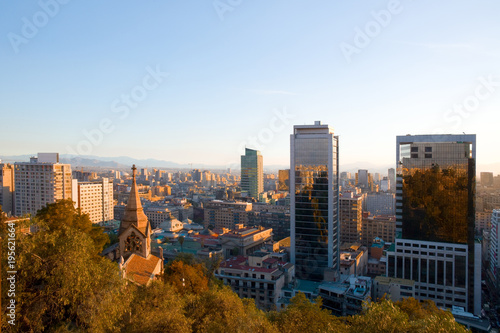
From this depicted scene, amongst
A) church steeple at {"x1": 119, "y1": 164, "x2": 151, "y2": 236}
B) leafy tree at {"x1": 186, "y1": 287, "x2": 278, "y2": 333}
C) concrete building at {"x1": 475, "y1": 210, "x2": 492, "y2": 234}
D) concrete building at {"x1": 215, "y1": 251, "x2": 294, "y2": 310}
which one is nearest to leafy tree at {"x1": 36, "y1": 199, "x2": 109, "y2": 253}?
church steeple at {"x1": 119, "y1": 164, "x2": 151, "y2": 236}

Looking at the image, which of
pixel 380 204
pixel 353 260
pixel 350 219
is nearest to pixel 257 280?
pixel 353 260

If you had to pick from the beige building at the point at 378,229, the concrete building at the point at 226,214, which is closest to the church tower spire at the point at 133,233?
the beige building at the point at 378,229

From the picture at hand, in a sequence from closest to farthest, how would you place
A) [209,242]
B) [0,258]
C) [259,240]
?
1. [0,258]
2. [209,242]
3. [259,240]

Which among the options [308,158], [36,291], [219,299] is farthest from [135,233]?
[308,158]

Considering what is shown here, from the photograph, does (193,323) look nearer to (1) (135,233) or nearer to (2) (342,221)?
(1) (135,233)

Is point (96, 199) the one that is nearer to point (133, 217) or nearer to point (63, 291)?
point (133, 217)
